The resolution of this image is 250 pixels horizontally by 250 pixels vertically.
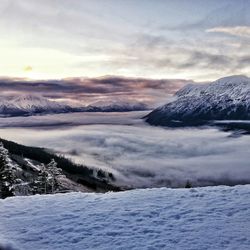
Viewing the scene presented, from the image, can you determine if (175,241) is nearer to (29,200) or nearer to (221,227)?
(221,227)

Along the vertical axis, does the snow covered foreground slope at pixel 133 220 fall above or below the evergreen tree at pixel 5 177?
above

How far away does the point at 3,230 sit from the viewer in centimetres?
2112

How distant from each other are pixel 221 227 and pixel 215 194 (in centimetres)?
585

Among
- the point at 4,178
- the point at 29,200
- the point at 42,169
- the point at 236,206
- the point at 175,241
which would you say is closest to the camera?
the point at 175,241

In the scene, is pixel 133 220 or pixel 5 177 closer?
pixel 133 220

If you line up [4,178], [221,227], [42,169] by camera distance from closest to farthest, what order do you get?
[221,227] < [4,178] < [42,169]

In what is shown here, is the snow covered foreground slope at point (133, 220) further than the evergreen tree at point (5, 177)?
No

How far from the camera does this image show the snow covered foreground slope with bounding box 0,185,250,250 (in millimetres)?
19031

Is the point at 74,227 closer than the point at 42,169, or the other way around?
the point at 74,227

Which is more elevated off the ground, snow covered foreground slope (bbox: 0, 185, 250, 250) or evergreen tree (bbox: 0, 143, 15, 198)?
snow covered foreground slope (bbox: 0, 185, 250, 250)

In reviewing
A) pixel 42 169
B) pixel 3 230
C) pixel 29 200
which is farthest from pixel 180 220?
pixel 42 169

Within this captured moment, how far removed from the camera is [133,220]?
21.9m

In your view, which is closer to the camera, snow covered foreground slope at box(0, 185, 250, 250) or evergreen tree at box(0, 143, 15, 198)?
snow covered foreground slope at box(0, 185, 250, 250)

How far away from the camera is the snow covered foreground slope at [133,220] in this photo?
19.0 m
